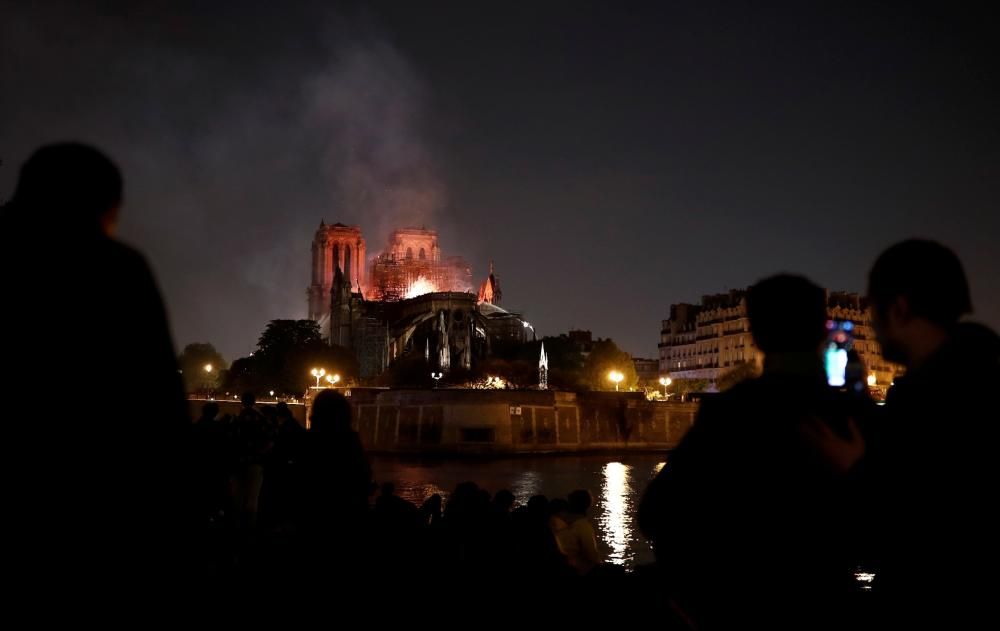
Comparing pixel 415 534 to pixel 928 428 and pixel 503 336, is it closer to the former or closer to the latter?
pixel 928 428

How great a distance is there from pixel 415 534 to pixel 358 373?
107594 millimetres

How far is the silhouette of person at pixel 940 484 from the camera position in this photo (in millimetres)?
3182

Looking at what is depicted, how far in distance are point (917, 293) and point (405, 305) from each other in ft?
420

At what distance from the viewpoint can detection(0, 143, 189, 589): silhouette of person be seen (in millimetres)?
2568

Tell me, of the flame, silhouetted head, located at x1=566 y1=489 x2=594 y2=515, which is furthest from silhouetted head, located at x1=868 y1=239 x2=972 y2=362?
the flame

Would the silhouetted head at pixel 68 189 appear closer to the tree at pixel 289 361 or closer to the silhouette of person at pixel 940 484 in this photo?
the silhouette of person at pixel 940 484

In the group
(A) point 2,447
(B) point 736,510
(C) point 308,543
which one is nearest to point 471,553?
(C) point 308,543

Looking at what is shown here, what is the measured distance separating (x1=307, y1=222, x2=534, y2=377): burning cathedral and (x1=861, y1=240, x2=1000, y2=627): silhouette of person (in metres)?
97.6

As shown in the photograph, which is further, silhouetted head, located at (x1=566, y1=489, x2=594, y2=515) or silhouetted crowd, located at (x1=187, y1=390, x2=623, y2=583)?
silhouetted head, located at (x1=566, y1=489, x2=594, y2=515)

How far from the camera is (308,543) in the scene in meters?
6.05

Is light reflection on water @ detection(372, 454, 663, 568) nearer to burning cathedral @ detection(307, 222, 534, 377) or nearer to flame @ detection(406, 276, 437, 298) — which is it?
burning cathedral @ detection(307, 222, 534, 377)

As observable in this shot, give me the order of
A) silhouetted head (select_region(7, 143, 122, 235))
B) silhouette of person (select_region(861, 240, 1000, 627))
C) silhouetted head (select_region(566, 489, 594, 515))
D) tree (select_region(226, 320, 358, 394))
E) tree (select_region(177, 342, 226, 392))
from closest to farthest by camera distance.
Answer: silhouetted head (select_region(7, 143, 122, 235)) → silhouette of person (select_region(861, 240, 1000, 627)) → silhouetted head (select_region(566, 489, 594, 515)) → tree (select_region(226, 320, 358, 394)) → tree (select_region(177, 342, 226, 392))

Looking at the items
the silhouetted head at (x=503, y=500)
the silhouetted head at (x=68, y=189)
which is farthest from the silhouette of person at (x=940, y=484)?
the silhouetted head at (x=503, y=500)

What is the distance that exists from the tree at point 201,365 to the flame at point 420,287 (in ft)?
112
